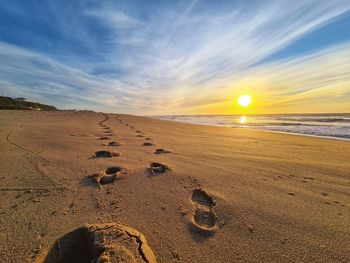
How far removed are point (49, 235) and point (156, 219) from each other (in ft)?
2.51

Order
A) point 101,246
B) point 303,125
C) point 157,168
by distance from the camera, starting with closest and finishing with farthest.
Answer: point 101,246 < point 157,168 < point 303,125

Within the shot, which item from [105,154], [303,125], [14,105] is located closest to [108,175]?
[105,154]

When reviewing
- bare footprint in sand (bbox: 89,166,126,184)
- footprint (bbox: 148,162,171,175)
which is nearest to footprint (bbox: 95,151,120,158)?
bare footprint in sand (bbox: 89,166,126,184)

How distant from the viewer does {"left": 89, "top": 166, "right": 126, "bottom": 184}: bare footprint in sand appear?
2.38 metres

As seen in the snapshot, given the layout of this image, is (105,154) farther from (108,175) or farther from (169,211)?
(169,211)

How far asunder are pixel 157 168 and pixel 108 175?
26.1 inches

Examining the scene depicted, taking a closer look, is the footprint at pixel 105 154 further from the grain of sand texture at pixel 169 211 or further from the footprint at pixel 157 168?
the footprint at pixel 157 168

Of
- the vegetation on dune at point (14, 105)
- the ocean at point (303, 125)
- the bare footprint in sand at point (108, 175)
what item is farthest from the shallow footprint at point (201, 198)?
the vegetation on dune at point (14, 105)

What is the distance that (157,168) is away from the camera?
2838mm

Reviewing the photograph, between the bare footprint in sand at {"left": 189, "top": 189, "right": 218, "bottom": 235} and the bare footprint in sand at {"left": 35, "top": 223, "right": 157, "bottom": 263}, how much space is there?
0.44 meters

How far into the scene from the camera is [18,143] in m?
3.92

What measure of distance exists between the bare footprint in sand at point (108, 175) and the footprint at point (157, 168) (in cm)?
38

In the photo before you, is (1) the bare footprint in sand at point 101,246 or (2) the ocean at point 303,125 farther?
(2) the ocean at point 303,125

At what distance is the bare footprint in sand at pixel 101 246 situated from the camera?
47.3 inches
